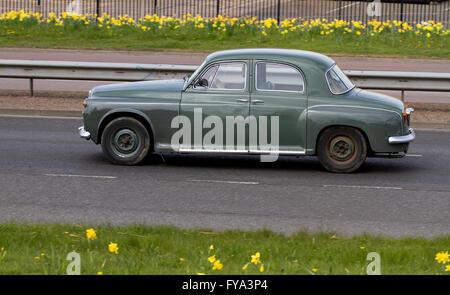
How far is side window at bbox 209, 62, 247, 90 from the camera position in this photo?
11.5m

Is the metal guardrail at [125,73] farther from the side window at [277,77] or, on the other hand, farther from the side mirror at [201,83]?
the side window at [277,77]

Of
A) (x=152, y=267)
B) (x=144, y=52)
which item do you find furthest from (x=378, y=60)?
(x=152, y=267)

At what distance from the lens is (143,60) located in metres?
22.9

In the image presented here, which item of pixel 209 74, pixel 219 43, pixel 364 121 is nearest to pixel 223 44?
pixel 219 43

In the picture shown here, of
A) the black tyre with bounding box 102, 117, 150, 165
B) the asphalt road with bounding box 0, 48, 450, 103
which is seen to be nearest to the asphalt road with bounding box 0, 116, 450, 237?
the black tyre with bounding box 102, 117, 150, 165

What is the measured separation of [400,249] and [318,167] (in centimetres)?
478

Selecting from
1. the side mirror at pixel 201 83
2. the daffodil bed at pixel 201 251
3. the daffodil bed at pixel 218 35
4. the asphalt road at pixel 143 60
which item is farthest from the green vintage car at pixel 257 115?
the daffodil bed at pixel 218 35

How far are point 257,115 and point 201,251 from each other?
15.5 ft

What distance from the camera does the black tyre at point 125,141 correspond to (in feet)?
38.1

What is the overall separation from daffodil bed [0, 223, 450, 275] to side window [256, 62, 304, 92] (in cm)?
375

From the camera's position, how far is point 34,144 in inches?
521

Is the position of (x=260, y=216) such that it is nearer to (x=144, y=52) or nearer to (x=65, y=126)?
(x=65, y=126)

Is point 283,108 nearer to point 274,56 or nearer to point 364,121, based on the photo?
point 274,56

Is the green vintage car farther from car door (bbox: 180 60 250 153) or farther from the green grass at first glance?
the green grass
